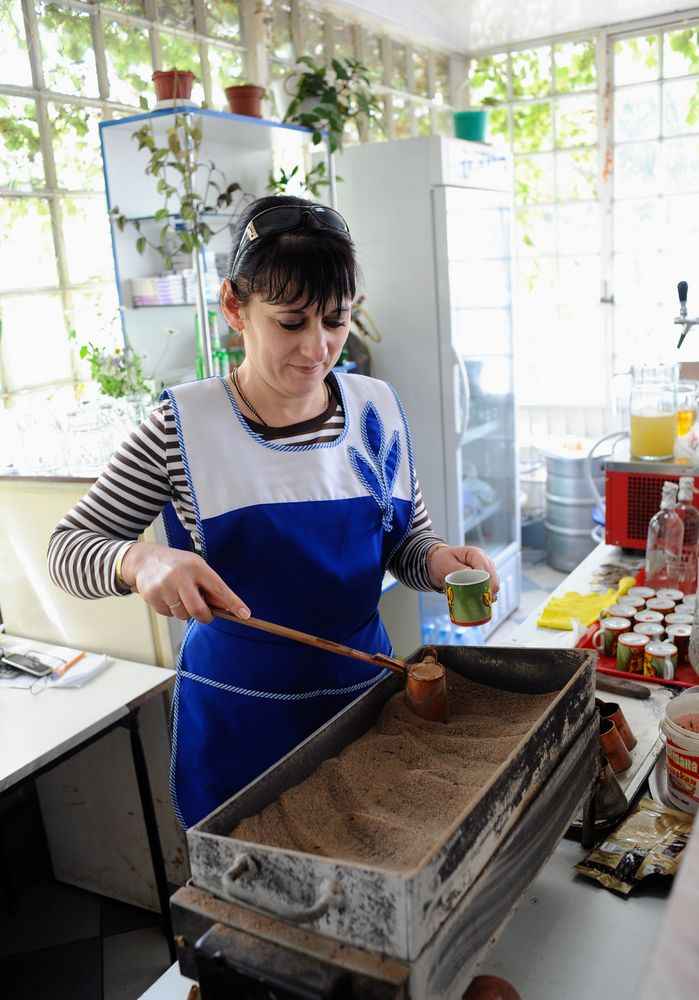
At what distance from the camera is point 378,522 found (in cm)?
159

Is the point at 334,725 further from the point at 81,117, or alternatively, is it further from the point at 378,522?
the point at 81,117

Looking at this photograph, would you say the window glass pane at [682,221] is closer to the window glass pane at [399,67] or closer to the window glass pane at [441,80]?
the window glass pane at [441,80]

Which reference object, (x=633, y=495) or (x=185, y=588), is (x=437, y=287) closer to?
(x=633, y=495)

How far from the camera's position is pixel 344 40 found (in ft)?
13.7

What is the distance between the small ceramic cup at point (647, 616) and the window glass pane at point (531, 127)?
3.95m

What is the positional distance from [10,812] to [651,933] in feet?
7.28

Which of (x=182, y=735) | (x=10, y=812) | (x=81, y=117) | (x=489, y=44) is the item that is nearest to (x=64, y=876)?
(x=10, y=812)

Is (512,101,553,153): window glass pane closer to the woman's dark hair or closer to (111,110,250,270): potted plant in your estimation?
(111,110,250,270): potted plant

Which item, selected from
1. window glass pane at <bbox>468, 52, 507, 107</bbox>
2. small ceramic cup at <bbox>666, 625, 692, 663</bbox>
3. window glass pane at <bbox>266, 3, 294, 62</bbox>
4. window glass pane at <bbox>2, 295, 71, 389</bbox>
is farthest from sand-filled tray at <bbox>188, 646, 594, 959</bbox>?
window glass pane at <bbox>468, 52, 507, 107</bbox>

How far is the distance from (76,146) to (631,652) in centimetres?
236

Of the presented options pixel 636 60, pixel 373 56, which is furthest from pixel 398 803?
Answer: pixel 636 60

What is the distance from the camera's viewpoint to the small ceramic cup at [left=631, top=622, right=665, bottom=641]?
1.87 m

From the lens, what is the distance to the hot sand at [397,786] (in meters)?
0.97

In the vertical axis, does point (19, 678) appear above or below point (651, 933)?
below
